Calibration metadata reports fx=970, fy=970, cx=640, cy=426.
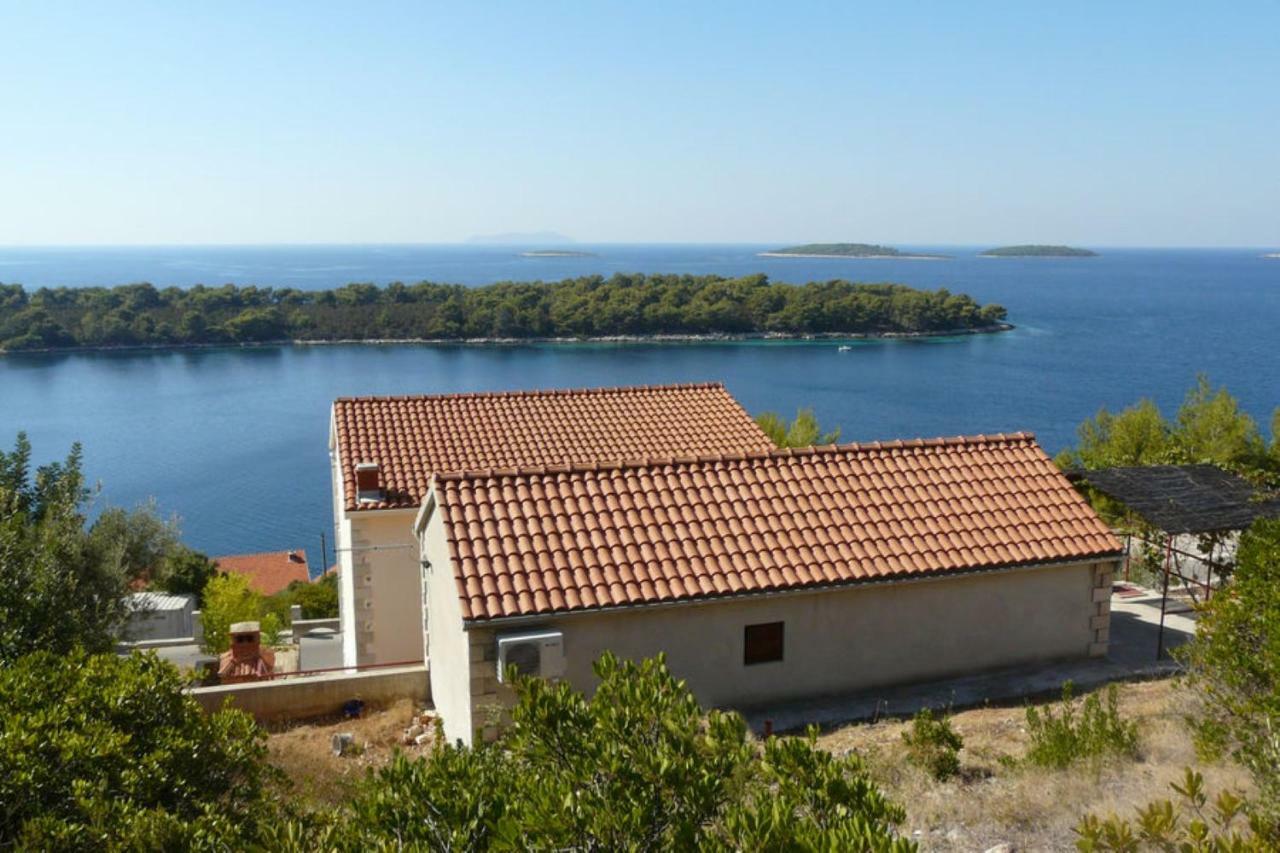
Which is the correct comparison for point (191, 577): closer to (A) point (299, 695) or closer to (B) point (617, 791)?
(A) point (299, 695)

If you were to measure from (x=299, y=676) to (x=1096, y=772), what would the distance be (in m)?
9.46

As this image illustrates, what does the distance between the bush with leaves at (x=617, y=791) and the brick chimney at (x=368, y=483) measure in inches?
417

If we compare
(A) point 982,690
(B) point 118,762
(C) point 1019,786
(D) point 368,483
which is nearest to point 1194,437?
(A) point 982,690

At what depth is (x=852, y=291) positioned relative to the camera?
144m

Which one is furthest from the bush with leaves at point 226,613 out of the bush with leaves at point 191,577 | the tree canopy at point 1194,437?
the tree canopy at point 1194,437

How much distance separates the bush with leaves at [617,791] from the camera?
3844 millimetres

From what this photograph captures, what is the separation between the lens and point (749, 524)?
12.1 m

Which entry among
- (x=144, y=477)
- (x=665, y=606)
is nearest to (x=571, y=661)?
(x=665, y=606)

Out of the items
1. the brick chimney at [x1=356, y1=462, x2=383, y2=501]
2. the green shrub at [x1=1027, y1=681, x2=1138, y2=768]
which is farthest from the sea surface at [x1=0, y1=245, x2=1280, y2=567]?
the green shrub at [x1=1027, y1=681, x2=1138, y2=768]

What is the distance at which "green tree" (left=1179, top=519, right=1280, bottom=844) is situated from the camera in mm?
6918

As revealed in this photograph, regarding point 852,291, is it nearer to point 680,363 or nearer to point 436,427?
point 680,363

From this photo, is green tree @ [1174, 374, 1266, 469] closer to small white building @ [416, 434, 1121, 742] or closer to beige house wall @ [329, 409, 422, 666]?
small white building @ [416, 434, 1121, 742]

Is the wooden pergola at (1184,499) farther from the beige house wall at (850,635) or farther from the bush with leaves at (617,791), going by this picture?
the bush with leaves at (617,791)

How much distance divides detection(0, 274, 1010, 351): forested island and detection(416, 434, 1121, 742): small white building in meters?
118
